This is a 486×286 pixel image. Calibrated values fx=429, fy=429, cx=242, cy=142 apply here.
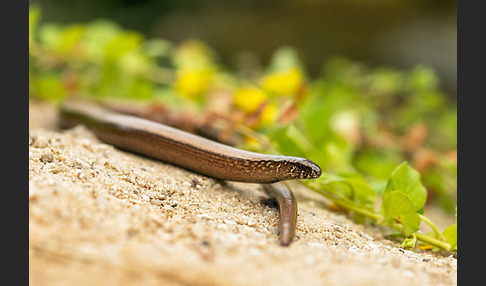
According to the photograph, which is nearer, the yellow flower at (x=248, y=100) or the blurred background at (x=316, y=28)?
the yellow flower at (x=248, y=100)

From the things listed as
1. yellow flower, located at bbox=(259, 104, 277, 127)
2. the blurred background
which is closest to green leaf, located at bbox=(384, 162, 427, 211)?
yellow flower, located at bbox=(259, 104, 277, 127)

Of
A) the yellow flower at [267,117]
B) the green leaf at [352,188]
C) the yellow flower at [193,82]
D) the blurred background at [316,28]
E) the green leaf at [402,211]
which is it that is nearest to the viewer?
the green leaf at [402,211]

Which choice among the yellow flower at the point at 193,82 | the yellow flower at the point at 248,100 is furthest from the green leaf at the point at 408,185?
the yellow flower at the point at 193,82

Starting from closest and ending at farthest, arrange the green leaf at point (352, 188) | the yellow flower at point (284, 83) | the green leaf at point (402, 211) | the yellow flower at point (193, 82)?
1. the green leaf at point (402, 211)
2. the green leaf at point (352, 188)
3. the yellow flower at point (284, 83)
4. the yellow flower at point (193, 82)

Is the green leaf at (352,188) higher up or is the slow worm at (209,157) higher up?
the slow worm at (209,157)

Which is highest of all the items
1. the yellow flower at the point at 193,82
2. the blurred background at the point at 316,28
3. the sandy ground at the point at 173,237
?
the blurred background at the point at 316,28

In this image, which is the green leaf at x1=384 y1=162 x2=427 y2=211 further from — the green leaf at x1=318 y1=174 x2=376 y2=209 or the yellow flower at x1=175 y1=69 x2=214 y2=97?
the yellow flower at x1=175 y1=69 x2=214 y2=97

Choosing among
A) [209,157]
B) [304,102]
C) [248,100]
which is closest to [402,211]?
[209,157]

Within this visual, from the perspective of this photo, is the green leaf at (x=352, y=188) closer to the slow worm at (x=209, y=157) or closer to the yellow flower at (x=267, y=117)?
the slow worm at (x=209, y=157)

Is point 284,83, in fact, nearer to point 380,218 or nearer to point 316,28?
point 380,218
